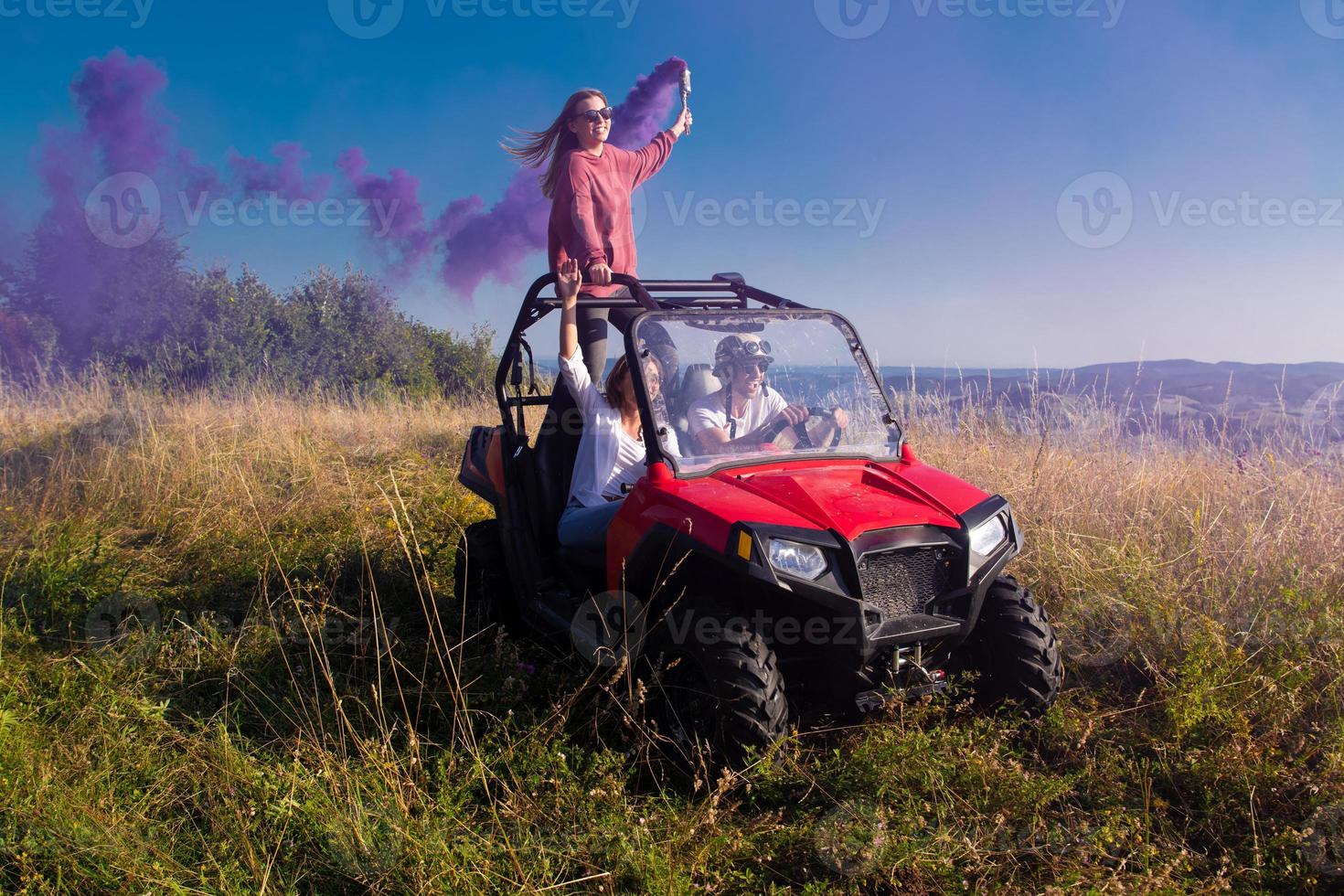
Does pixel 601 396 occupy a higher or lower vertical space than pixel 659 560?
higher

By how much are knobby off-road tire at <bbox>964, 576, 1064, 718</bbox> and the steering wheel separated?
82cm

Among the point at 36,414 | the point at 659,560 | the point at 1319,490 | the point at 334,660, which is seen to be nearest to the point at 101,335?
the point at 36,414

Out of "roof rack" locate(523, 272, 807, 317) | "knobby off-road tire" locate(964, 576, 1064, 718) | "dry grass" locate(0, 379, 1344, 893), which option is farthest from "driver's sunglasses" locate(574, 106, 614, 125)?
"knobby off-road tire" locate(964, 576, 1064, 718)

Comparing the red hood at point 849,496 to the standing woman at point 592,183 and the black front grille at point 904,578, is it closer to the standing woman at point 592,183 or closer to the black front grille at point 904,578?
the black front grille at point 904,578

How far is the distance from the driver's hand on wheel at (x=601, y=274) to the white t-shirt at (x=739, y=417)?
2.34 feet

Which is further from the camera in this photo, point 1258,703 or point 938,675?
point 1258,703

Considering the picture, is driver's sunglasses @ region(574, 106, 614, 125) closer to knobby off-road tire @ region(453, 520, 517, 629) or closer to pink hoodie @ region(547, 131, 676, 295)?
pink hoodie @ region(547, 131, 676, 295)

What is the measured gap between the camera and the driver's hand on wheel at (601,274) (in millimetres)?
3566

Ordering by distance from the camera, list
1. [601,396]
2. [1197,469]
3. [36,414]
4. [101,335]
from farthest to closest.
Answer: [101,335]
[36,414]
[1197,469]
[601,396]

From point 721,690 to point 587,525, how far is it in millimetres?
1021

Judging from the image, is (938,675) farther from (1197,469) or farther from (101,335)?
(101,335)

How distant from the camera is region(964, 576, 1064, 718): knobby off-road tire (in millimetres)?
3070

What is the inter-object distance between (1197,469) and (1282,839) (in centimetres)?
383

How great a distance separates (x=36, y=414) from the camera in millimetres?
10180
